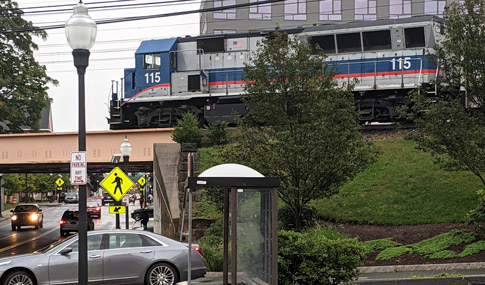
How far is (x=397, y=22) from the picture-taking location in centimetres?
2695

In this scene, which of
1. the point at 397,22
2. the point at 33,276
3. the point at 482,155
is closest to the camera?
the point at 33,276

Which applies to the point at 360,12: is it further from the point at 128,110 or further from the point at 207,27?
the point at 128,110

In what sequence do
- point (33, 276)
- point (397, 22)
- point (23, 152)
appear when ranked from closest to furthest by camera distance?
point (33, 276), point (397, 22), point (23, 152)

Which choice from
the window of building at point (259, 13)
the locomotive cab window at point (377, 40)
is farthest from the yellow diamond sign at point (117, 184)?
the window of building at point (259, 13)

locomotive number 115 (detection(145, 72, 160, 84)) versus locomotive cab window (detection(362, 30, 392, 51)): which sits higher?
locomotive cab window (detection(362, 30, 392, 51))

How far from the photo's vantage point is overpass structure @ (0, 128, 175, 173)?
92.1ft

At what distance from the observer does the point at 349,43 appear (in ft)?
90.0

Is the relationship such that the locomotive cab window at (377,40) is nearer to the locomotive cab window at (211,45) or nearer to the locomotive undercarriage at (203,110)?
the locomotive undercarriage at (203,110)

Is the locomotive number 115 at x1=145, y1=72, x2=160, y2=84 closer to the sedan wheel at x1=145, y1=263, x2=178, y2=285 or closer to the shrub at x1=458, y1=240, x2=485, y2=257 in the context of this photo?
the sedan wheel at x1=145, y1=263, x2=178, y2=285

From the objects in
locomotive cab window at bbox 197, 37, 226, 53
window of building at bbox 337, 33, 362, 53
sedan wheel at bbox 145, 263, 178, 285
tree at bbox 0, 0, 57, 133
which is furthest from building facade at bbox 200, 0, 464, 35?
sedan wheel at bbox 145, 263, 178, 285

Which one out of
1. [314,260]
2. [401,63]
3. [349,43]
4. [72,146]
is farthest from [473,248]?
[72,146]

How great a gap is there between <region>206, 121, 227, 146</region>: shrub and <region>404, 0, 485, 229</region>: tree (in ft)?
37.2

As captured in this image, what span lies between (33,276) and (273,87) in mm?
8407

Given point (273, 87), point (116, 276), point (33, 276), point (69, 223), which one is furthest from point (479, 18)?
point (69, 223)
